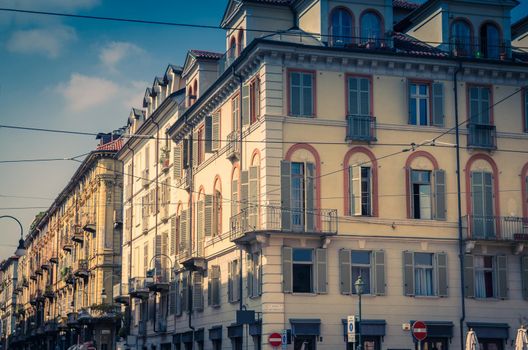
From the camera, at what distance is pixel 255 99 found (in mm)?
44594

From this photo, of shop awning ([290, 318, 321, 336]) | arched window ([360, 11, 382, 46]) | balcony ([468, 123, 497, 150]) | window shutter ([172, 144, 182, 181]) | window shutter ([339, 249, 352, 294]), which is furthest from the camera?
window shutter ([172, 144, 182, 181])

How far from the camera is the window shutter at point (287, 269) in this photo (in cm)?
4231

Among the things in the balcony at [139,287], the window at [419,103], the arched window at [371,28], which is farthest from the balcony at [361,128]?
the balcony at [139,287]

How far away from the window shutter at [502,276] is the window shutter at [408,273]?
13.1 ft

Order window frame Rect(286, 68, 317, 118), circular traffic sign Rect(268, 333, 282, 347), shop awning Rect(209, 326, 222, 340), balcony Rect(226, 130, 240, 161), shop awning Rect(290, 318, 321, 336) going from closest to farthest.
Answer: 1. circular traffic sign Rect(268, 333, 282, 347)
2. shop awning Rect(290, 318, 321, 336)
3. window frame Rect(286, 68, 317, 118)
4. balcony Rect(226, 130, 240, 161)
5. shop awning Rect(209, 326, 222, 340)

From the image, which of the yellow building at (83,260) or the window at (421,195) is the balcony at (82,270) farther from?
the window at (421,195)

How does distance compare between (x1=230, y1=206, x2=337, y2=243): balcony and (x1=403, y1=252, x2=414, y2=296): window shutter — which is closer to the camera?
(x1=230, y1=206, x2=337, y2=243): balcony

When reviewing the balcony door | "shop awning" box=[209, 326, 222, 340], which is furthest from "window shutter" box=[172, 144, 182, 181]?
the balcony door

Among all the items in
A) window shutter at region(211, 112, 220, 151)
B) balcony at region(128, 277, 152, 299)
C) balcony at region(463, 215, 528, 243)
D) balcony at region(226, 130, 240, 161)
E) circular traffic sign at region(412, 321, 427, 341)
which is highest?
window shutter at region(211, 112, 220, 151)

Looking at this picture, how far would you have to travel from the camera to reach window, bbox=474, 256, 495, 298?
148 feet

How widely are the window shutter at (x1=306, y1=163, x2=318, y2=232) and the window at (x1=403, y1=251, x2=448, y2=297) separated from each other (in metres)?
4.36

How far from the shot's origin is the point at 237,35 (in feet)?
161

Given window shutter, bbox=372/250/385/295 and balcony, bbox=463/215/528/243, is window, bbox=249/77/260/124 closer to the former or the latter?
window shutter, bbox=372/250/385/295

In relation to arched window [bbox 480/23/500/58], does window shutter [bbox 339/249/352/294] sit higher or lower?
lower
